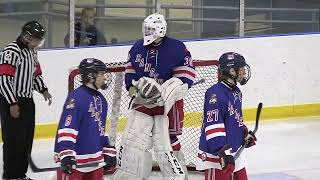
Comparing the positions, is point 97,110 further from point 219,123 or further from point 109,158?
point 219,123

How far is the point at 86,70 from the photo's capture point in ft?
10.6

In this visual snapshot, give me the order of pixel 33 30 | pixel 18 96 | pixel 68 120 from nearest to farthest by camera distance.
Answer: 1. pixel 68 120
2. pixel 33 30
3. pixel 18 96

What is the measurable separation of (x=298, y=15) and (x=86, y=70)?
4897 millimetres

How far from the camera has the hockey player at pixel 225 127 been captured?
3.04m

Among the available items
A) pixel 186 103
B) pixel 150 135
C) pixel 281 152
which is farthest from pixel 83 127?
pixel 281 152

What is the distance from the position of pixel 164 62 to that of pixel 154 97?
19cm

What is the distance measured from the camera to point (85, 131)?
3.15m

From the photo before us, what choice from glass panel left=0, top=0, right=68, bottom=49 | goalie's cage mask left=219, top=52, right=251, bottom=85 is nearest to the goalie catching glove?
goalie's cage mask left=219, top=52, right=251, bottom=85

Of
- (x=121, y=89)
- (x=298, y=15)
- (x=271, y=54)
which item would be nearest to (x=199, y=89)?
(x=121, y=89)

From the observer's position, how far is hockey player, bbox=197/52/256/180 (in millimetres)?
3039

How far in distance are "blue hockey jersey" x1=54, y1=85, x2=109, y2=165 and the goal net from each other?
1235 mm

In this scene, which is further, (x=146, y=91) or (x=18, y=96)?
(x=18, y=96)

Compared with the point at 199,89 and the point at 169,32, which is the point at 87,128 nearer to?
the point at 199,89

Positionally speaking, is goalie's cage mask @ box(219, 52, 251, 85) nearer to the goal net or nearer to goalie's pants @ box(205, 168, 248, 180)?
goalie's pants @ box(205, 168, 248, 180)
